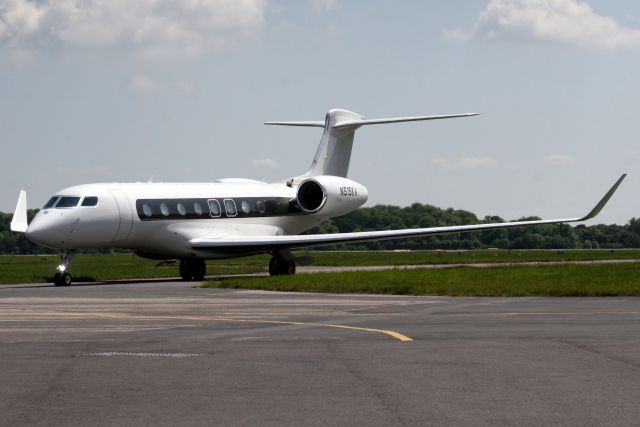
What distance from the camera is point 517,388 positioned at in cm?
1054

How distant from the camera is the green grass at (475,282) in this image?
28406mm

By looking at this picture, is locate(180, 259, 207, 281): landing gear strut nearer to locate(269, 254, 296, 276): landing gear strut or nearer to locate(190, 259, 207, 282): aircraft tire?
locate(190, 259, 207, 282): aircraft tire

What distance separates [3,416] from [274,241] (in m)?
32.3

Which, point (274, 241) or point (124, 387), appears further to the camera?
point (274, 241)

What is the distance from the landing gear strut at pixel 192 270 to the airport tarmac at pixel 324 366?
65.1 feet

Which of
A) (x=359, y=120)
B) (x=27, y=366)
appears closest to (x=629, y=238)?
(x=359, y=120)

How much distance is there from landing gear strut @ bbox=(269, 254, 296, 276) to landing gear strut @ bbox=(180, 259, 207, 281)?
8.53ft

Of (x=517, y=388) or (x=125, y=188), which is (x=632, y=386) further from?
(x=125, y=188)

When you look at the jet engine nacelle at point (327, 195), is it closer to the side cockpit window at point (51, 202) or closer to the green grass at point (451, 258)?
the side cockpit window at point (51, 202)

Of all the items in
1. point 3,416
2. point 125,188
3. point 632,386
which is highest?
point 125,188

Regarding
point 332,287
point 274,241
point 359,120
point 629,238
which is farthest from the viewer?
point 629,238

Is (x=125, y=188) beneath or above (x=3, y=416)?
above

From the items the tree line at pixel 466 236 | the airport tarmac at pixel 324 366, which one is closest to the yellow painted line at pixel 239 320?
the airport tarmac at pixel 324 366

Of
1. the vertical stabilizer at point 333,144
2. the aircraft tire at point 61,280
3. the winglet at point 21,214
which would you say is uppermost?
the vertical stabilizer at point 333,144
